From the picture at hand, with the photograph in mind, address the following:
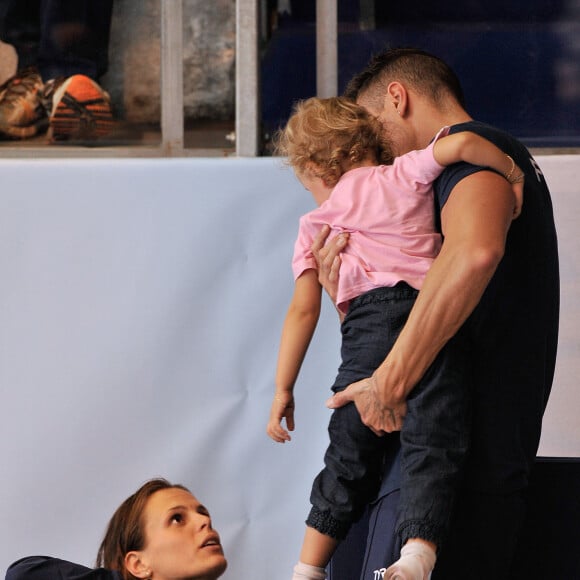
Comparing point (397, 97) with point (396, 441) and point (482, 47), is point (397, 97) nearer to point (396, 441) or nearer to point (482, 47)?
point (396, 441)

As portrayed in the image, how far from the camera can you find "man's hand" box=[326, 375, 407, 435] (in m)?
1.63

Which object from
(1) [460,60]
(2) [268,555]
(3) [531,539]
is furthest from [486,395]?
(1) [460,60]

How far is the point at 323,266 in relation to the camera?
1865 millimetres

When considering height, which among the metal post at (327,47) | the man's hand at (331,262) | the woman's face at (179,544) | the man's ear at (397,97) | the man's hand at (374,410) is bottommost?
the woman's face at (179,544)

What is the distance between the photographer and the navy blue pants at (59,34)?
3.19 meters

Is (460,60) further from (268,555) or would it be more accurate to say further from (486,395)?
(486,395)

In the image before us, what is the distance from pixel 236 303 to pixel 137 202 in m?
0.42

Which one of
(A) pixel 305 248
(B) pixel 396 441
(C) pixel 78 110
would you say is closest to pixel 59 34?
(C) pixel 78 110

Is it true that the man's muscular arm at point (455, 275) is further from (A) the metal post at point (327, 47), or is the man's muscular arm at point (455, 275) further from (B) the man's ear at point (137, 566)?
(A) the metal post at point (327, 47)

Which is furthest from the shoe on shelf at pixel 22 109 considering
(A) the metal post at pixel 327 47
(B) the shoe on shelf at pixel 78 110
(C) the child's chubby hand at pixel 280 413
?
(C) the child's chubby hand at pixel 280 413

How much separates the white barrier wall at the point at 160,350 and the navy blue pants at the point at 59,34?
1.37ft

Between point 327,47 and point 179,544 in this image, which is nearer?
point 179,544

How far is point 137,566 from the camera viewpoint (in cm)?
224

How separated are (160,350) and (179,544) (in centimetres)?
77
